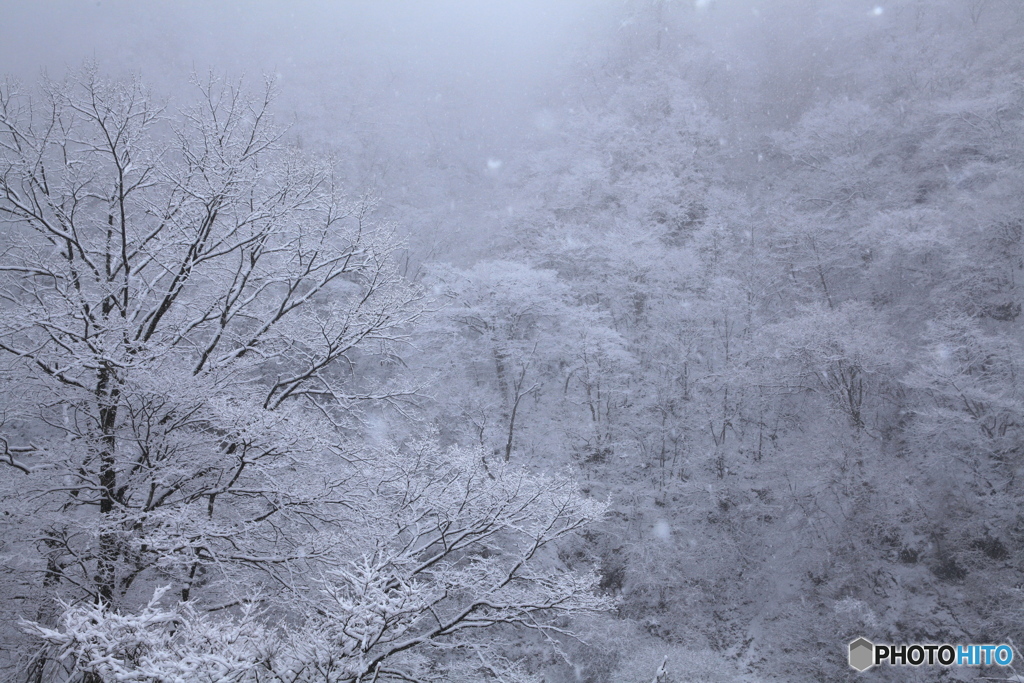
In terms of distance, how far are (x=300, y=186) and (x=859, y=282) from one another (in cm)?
1377

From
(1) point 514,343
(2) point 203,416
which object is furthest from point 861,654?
(2) point 203,416

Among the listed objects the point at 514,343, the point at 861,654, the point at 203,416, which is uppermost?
the point at 203,416

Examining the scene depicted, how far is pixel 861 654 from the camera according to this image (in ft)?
27.9

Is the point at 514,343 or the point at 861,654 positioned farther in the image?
the point at 514,343

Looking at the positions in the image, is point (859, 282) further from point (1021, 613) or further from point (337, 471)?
point (337, 471)

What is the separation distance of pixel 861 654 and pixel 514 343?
27.3ft

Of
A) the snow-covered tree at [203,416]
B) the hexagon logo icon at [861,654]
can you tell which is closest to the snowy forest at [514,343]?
the snow-covered tree at [203,416]

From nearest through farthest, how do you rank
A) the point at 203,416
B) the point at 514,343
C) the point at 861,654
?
1. the point at 203,416
2. the point at 861,654
3. the point at 514,343

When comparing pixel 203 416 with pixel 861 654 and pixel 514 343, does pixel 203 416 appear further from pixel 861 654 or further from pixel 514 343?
pixel 861 654

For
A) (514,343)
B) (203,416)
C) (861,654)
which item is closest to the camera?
(203,416)

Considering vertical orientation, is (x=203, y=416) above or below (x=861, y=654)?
above

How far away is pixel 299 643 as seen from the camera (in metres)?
3.05

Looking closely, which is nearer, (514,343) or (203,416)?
(203,416)

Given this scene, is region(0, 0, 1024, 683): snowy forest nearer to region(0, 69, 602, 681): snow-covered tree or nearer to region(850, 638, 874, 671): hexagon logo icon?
region(0, 69, 602, 681): snow-covered tree
